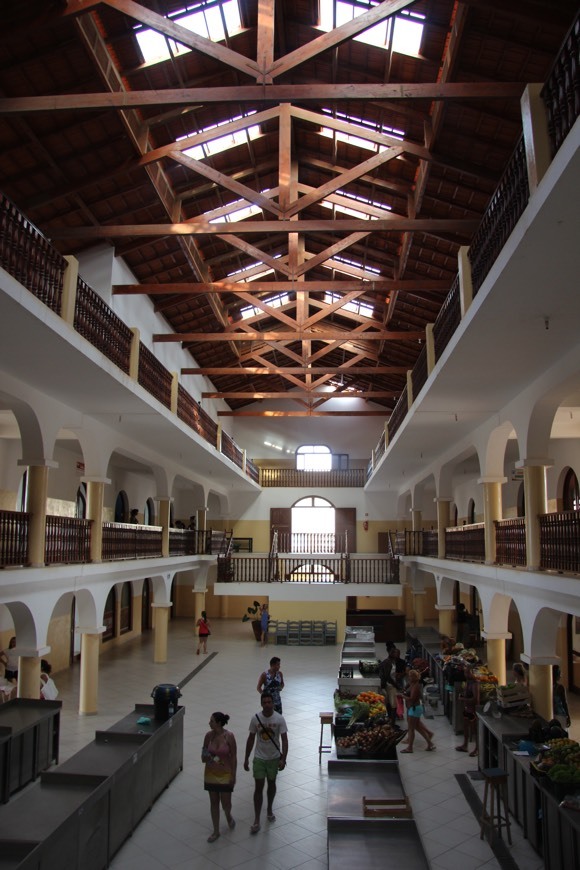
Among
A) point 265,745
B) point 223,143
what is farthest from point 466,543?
point 223,143

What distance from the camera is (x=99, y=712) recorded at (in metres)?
13.7

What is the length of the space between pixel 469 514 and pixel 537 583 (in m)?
15.7

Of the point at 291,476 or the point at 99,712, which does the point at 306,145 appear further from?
the point at 291,476

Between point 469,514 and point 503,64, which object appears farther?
point 469,514

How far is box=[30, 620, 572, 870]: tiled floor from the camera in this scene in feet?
24.6

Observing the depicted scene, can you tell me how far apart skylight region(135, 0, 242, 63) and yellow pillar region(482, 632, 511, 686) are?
1192 centimetres

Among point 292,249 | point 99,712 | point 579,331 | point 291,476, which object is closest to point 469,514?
point 291,476

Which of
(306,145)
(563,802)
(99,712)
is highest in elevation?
(306,145)

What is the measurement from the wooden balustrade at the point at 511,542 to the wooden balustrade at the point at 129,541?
7.94 meters

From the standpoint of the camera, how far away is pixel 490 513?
42.0 feet

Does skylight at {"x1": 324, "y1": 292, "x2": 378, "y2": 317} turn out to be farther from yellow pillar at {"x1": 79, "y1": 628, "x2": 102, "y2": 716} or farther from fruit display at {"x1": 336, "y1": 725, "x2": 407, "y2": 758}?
fruit display at {"x1": 336, "y1": 725, "x2": 407, "y2": 758}

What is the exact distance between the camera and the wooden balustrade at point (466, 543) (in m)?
13.6

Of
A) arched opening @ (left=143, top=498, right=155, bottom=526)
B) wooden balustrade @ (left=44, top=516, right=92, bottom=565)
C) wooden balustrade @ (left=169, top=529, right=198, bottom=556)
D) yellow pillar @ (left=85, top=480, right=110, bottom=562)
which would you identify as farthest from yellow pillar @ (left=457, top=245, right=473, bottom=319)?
arched opening @ (left=143, top=498, right=155, bottom=526)

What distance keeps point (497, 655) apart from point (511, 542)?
2.81 m
